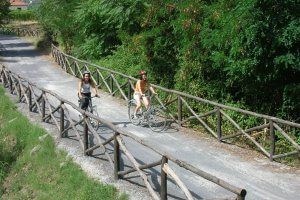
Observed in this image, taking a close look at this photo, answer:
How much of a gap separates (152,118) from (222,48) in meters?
3.17

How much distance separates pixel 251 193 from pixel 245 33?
14.2 ft

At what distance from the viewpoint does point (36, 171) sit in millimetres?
11797

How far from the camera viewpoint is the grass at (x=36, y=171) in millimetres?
9742

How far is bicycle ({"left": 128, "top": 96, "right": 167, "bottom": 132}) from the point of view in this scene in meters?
13.9

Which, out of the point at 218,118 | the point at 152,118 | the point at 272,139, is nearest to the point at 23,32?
the point at 152,118

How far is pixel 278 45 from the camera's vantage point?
36.2 ft

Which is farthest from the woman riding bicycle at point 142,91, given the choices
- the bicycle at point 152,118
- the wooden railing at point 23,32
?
the wooden railing at point 23,32

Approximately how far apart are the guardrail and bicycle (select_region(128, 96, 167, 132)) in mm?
1535

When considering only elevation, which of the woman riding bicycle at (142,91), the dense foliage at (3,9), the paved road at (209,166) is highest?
the dense foliage at (3,9)

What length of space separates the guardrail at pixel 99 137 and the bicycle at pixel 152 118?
1.54 meters

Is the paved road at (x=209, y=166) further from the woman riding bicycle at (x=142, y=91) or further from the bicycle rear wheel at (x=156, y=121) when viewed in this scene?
the woman riding bicycle at (x=142, y=91)

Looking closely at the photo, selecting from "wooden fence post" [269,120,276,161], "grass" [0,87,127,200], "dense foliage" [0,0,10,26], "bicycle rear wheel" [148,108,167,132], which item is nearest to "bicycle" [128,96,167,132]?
"bicycle rear wheel" [148,108,167,132]

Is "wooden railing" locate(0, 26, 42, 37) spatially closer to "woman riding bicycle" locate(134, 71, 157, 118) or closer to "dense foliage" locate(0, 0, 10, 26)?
"dense foliage" locate(0, 0, 10, 26)

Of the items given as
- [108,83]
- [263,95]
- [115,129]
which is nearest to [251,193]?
[115,129]
